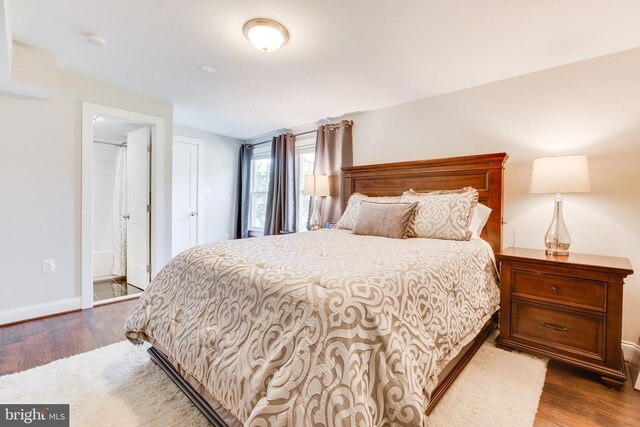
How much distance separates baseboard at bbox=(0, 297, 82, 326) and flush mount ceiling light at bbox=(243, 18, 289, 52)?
3.00 metres

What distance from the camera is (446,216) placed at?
2346mm

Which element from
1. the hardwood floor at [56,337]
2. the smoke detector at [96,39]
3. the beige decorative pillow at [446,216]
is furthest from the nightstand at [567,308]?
the smoke detector at [96,39]

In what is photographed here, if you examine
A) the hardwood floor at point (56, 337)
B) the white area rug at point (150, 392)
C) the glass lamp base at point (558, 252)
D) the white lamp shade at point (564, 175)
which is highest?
the white lamp shade at point (564, 175)

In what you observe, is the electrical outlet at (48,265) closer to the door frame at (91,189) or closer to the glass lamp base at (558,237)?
the door frame at (91,189)

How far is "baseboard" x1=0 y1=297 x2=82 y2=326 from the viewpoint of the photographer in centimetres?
252

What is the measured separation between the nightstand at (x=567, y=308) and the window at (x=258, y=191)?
3839 millimetres

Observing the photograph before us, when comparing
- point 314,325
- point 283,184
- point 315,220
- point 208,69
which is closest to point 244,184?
point 283,184

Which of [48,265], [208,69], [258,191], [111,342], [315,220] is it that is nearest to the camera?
[111,342]

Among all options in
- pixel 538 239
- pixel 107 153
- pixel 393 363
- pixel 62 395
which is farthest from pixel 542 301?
pixel 107 153

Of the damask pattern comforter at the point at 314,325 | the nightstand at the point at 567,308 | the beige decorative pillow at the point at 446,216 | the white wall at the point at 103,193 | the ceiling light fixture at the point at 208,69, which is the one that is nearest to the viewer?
the damask pattern comforter at the point at 314,325

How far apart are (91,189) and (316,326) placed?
314cm

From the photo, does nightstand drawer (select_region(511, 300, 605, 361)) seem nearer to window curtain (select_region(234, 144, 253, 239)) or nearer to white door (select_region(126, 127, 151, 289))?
white door (select_region(126, 127, 151, 289))

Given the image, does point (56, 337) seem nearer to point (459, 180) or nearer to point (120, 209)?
point (120, 209)

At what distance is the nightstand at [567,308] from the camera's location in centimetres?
171
